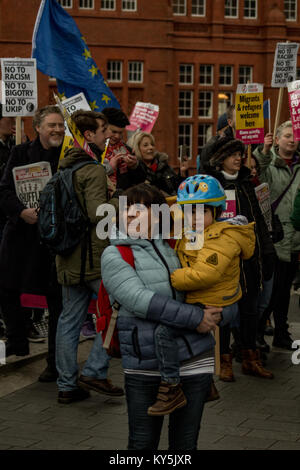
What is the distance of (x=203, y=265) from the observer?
13.1 feet

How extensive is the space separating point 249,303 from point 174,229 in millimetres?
3141

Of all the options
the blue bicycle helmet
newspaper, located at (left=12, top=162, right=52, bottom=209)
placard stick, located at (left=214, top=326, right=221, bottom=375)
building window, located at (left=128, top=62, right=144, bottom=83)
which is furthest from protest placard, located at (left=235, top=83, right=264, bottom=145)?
building window, located at (left=128, top=62, right=144, bottom=83)

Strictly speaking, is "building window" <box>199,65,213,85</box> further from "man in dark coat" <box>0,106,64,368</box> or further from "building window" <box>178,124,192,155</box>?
"man in dark coat" <box>0,106,64,368</box>

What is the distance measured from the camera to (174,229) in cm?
402

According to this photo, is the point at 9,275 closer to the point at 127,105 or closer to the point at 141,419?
the point at 141,419

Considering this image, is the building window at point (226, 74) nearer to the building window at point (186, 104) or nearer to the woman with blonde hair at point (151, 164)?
the building window at point (186, 104)

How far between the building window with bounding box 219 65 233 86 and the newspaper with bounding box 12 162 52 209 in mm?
27641

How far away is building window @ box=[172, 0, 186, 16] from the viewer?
33.6 metres

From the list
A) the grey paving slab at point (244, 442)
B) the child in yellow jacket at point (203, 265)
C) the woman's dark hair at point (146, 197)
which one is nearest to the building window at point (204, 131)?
the grey paving slab at point (244, 442)

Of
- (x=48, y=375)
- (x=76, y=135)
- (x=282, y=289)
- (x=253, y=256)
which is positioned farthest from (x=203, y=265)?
(x=282, y=289)

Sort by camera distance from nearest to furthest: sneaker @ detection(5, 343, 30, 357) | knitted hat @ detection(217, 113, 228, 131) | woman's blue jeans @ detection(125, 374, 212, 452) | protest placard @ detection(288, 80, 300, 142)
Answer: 1. woman's blue jeans @ detection(125, 374, 212, 452)
2. sneaker @ detection(5, 343, 30, 357)
3. protest placard @ detection(288, 80, 300, 142)
4. knitted hat @ detection(217, 113, 228, 131)

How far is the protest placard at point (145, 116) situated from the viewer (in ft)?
41.7

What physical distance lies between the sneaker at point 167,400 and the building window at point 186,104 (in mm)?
30249
